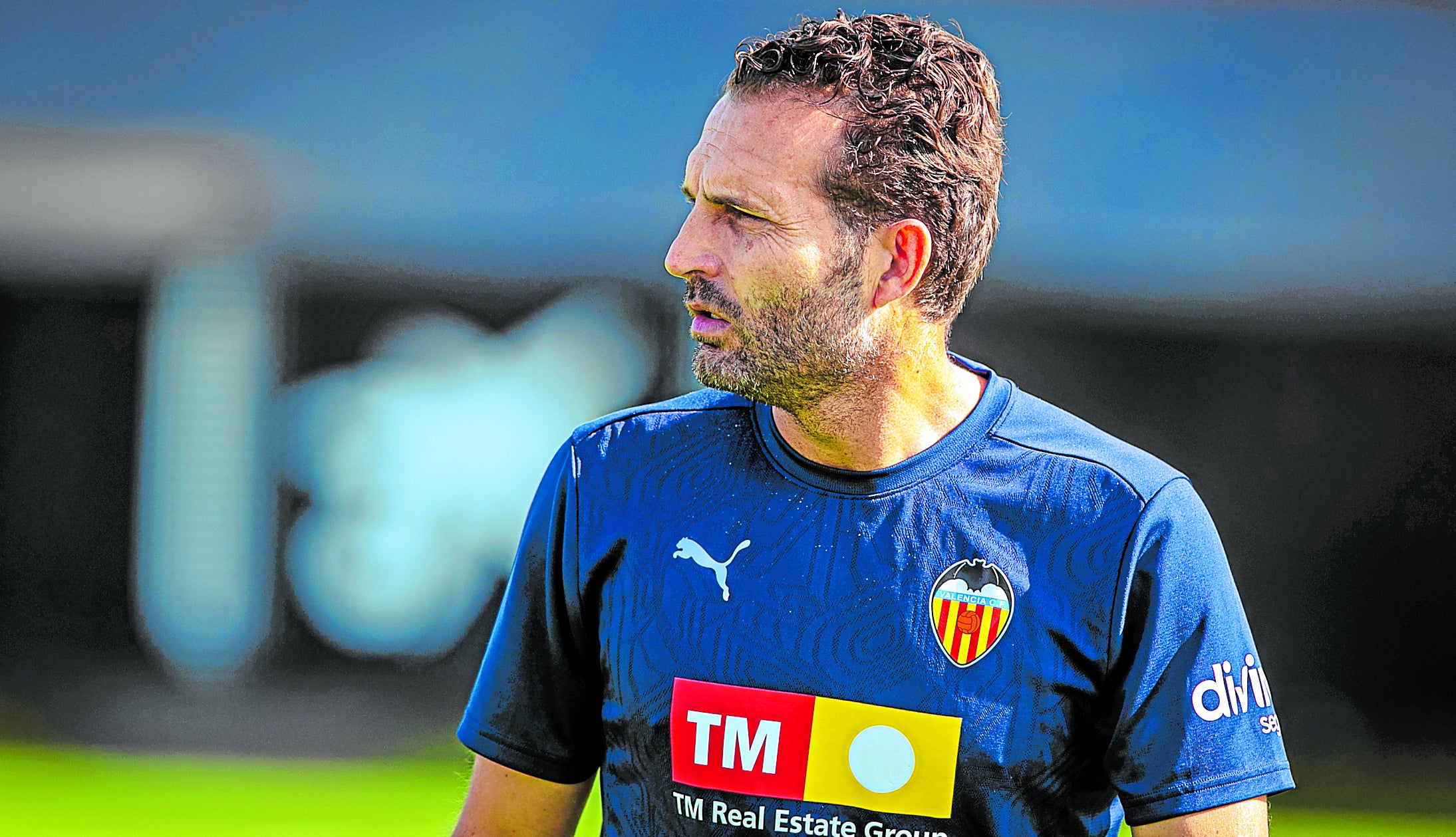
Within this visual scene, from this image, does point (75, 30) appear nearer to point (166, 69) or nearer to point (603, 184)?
point (166, 69)

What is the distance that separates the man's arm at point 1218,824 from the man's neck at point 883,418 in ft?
1.74

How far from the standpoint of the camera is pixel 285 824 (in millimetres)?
4625

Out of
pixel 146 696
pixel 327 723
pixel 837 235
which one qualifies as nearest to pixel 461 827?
pixel 837 235

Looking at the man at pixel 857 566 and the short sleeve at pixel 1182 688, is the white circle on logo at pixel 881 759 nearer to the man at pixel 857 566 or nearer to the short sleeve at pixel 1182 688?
the man at pixel 857 566

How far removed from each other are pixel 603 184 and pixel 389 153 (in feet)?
2.99

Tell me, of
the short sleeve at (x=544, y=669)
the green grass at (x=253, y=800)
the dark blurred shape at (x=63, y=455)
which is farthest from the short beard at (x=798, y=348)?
the dark blurred shape at (x=63, y=455)

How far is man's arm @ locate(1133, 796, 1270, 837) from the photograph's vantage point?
1513 mm

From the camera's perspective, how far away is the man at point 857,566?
1.55 meters

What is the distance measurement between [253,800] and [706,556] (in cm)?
380

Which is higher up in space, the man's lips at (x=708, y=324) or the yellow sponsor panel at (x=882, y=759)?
the man's lips at (x=708, y=324)

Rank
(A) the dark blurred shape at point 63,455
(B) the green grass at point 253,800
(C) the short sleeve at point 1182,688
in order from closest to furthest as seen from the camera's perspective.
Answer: (C) the short sleeve at point 1182,688 → (B) the green grass at point 253,800 → (A) the dark blurred shape at point 63,455

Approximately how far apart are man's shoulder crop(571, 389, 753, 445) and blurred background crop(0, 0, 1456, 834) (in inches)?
138

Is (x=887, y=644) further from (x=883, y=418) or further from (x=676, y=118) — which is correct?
(x=676, y=118)

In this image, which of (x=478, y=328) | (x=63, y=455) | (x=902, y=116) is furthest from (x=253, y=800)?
(x=902, y=116)
